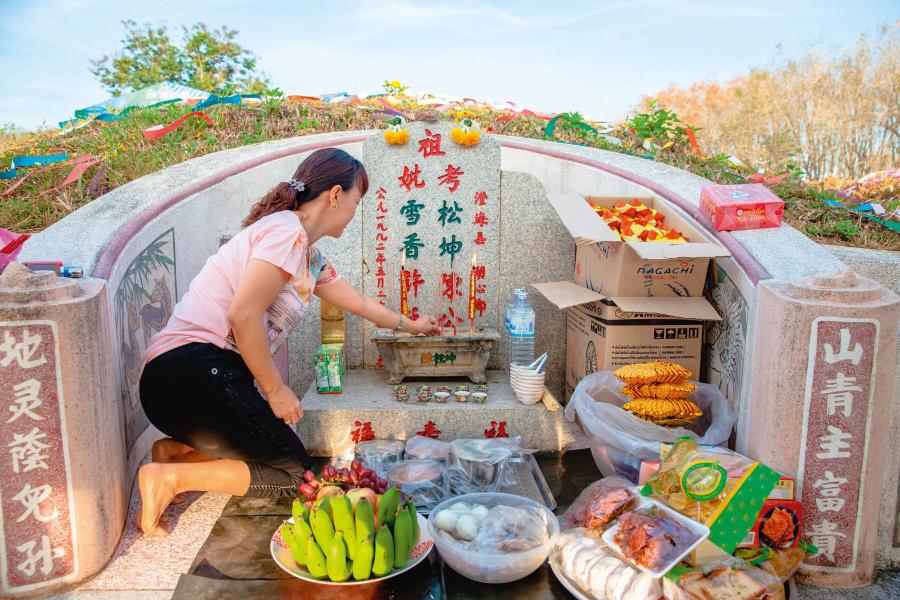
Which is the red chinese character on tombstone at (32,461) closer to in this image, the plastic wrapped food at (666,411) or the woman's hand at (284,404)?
the woman's hand at (284,404)

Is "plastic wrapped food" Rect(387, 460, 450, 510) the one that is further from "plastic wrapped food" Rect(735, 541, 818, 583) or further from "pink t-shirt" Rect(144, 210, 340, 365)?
"plastic wrapped food" Rect(735, 541, 818, 583)

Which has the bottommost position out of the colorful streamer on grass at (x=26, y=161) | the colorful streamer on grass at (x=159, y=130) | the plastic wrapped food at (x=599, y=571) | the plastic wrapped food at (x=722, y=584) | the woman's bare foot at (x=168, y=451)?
the plastic wrapped food at (x=599, y=571)

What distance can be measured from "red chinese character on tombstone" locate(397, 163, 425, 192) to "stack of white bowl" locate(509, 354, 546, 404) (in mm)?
1345

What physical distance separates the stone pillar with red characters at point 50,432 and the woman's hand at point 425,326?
1603 millimetres

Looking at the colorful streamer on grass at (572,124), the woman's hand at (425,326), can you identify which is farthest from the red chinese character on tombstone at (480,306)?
the colorful streamer on grass at (572,124)

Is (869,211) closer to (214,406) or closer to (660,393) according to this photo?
(660,393)

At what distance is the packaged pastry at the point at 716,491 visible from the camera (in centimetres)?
217

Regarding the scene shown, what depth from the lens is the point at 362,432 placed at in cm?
345

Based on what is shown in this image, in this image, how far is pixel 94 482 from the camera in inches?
90.4

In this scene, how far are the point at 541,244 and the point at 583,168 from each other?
956 millimetres

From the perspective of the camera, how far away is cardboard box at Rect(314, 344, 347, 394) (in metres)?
3.58

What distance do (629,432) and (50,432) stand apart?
233 cm

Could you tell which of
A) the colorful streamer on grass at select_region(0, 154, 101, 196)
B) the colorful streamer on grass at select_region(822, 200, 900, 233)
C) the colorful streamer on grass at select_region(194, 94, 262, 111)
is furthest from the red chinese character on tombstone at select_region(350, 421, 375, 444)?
the colorful streamer on grass at select_region(194, 94, 262, 111)

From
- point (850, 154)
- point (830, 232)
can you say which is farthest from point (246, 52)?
point (830, 232)
